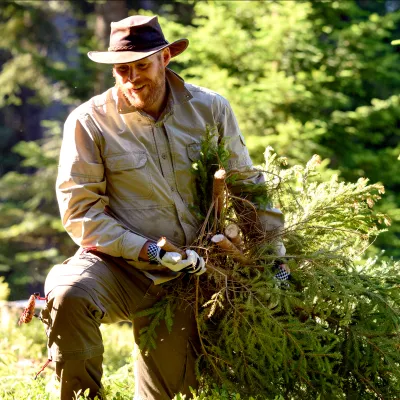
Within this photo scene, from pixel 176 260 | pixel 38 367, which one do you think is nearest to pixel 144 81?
pixel 176 260

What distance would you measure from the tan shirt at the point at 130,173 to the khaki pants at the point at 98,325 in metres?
0.14

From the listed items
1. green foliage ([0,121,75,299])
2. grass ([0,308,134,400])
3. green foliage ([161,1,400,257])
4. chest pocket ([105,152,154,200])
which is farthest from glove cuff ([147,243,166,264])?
green foliage ([0,121,75,299])

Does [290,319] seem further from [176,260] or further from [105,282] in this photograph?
[105,282]

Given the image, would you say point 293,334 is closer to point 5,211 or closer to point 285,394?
point 285,394

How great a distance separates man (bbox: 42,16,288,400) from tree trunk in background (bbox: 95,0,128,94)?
1163 centimetres

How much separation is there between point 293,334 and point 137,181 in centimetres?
132

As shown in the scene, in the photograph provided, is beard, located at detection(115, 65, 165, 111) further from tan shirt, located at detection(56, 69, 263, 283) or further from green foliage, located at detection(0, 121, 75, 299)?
green foliage, located at detection(0, 121, 75, 299)

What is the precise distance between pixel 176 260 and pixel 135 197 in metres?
0.61

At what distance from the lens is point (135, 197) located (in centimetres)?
488

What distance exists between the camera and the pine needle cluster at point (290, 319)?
185 inches

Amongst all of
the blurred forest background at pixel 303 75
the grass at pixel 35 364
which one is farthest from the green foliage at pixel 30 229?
the grass at pixel 35 364

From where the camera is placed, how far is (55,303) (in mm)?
4391

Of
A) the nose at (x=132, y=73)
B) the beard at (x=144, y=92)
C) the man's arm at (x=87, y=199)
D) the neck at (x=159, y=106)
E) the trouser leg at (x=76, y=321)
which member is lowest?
the trouser leg at (x=76, y=321)

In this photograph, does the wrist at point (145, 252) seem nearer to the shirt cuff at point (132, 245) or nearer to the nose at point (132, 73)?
the shirt cuff at point (132, 245)
